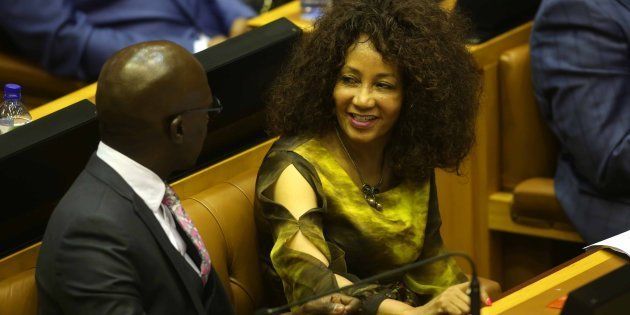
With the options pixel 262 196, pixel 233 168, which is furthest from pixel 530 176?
pixel 262 196

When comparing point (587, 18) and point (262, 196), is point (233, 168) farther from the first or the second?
point (587, 18)

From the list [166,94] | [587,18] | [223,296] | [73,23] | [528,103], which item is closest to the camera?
[166,94]

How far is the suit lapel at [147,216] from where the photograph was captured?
61.4 inches

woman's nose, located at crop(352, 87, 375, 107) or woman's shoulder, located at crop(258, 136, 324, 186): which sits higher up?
woman's nose, located at crop(352, 87, 375, 107)

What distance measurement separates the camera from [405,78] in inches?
82.2

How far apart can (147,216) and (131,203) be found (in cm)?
3

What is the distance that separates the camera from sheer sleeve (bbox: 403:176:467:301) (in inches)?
85.5

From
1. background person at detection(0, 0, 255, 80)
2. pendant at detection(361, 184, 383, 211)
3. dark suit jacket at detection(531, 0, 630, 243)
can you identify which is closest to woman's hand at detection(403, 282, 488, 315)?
pendant at detection(361, 184, 383, 211)

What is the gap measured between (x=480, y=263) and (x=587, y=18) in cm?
74

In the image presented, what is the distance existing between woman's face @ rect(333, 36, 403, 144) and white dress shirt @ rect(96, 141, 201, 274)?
0.53m

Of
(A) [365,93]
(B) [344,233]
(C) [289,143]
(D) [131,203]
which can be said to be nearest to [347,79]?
(A) [365,93]

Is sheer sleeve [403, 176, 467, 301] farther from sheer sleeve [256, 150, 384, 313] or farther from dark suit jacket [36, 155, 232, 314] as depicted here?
dark suit jacket [36, 155, 232, 314]

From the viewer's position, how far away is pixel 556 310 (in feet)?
5.83

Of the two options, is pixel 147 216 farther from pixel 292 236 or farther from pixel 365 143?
pixel 365 143
